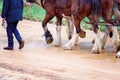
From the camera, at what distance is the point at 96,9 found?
10992 mm

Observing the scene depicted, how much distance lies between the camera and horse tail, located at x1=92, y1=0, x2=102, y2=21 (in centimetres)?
1093

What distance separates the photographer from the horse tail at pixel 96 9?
1093cm

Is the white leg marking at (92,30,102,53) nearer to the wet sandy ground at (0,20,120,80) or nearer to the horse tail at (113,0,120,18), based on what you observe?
the wet sandy ground at (0,20,120,80)

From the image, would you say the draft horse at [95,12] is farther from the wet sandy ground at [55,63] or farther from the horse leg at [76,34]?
the wet sandy ground at [55,63]

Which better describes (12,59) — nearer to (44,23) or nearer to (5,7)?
(5,7)

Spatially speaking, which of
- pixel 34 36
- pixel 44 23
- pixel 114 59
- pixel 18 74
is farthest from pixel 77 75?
pixel 34 36

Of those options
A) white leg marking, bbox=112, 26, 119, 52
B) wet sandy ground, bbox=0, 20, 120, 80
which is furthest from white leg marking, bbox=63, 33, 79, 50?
white leg marking, bbox=112, 26, 119, 52

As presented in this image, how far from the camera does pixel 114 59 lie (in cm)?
1017

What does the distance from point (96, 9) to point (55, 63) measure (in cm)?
219

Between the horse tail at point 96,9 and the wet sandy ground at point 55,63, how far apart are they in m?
0.99

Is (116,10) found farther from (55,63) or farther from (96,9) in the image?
(55,63)

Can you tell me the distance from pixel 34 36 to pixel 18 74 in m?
4.87

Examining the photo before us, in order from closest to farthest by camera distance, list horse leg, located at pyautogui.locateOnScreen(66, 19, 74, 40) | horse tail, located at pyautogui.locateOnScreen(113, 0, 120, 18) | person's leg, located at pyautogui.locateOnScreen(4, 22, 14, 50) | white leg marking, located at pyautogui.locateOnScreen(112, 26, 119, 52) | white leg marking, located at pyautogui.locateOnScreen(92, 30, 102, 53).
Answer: horse tail, located at pyautogui.locateOnScreen(113, 0, 120, 18)
white leg marking, located at pyautogui.locateOnScreen(92, 30, 102, 53)
person's leg, located at pyautogui.locateOnScreen(4, 22, 14, 50)
white leg marking, located at pyautogui.locateOnScreen(112, 26, 119, 52)
horse leg, located at pyautogui.locateOnScreen(66, 19, 74, 40)

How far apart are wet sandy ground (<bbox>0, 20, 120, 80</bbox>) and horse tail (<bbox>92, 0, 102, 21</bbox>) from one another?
0.99 metres
